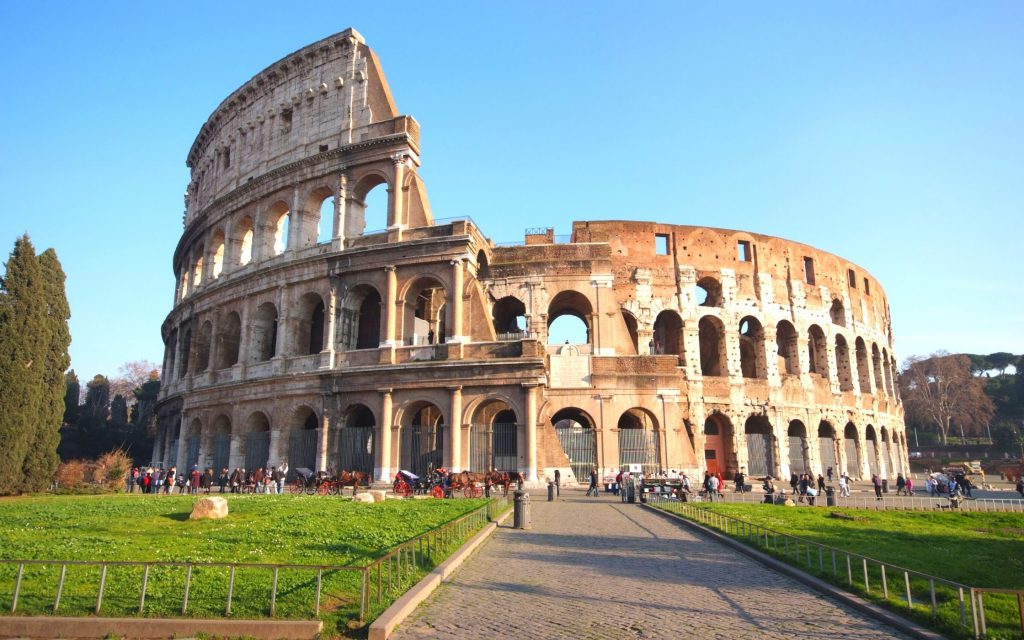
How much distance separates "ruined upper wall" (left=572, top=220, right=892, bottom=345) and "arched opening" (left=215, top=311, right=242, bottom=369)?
1725 centimetres

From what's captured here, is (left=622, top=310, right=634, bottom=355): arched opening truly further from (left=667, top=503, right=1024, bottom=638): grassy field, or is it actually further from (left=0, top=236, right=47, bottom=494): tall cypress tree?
(left=0, top=236, right=47, bottom=494): tall cypress tree

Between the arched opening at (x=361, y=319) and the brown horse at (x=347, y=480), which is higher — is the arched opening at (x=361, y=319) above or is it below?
above

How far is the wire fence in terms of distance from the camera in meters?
5.80

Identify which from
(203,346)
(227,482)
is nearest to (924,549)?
(227,482)

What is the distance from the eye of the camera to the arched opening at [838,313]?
1459 inches

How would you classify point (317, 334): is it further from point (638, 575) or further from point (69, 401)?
point (69, 401)

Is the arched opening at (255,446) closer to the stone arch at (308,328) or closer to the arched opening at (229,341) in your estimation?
the stone arch at (308,328)

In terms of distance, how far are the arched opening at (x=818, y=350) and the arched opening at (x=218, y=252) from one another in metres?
32.4

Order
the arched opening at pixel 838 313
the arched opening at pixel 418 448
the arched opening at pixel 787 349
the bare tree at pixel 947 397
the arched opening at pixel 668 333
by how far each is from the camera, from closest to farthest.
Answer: the arched opening at pixel 418 448 → the arched opening at pixel 668 333 → the arched opening at pixel 787 349 → the arched opening at pixel 838 313 → the bare tree at pixel 947 397

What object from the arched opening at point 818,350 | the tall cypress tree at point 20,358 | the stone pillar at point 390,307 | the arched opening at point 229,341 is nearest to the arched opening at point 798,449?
the arched opening at point 818,350

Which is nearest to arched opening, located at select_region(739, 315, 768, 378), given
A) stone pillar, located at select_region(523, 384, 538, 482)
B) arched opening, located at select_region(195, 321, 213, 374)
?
stone pillar, located at select_region(523, 384, 538, 482)

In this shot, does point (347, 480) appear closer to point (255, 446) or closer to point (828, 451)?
point (255, 446)

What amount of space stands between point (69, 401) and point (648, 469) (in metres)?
46.4

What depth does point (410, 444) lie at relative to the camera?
963 inches
